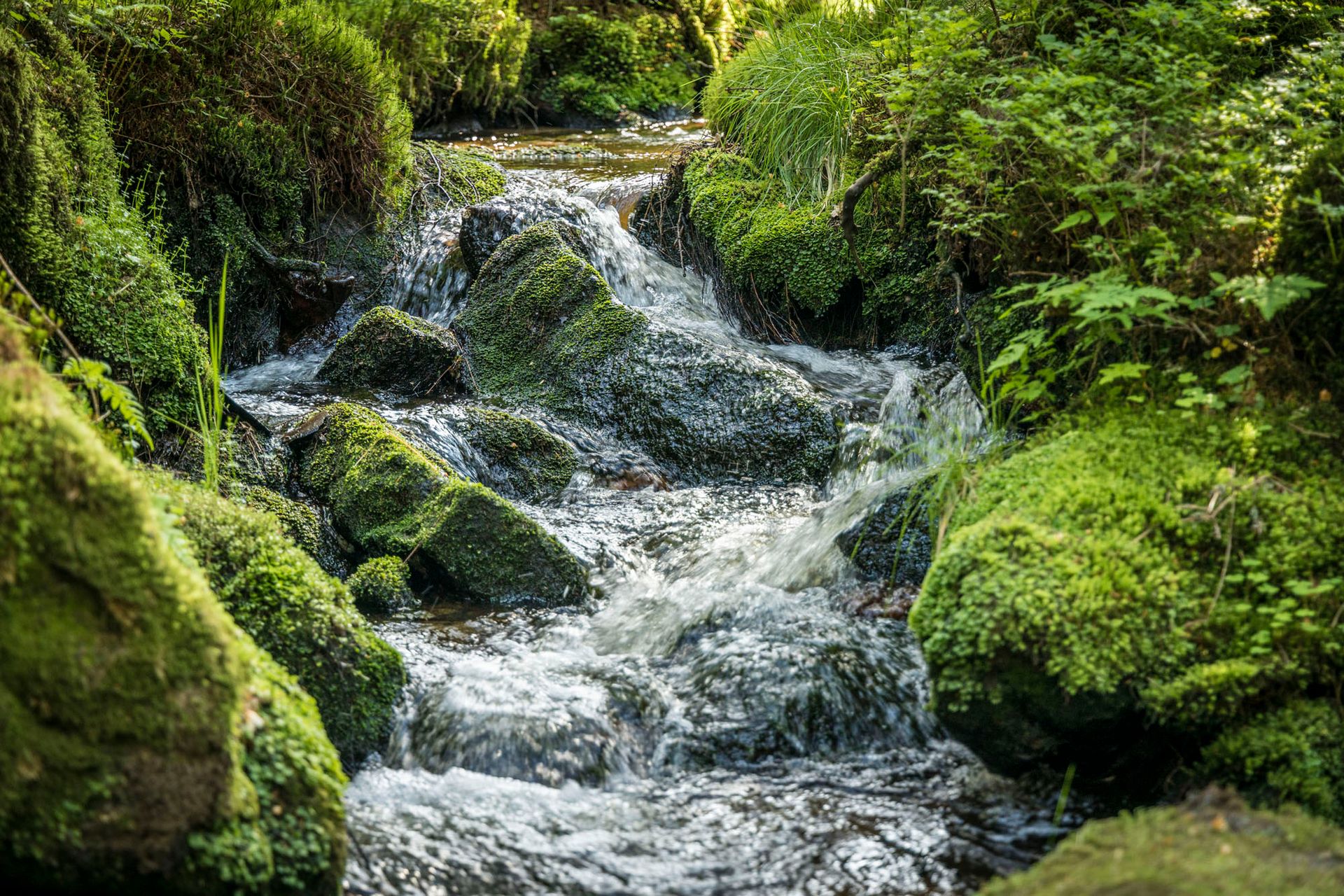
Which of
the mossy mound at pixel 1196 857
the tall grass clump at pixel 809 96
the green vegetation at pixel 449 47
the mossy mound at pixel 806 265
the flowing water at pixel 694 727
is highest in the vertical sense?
the green vegetation at pixel 449 47

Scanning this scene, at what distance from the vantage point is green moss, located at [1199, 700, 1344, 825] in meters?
2.80

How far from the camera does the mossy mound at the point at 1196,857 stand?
2.21 metres

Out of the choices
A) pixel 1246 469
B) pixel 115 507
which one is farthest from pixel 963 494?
pixel 115 507

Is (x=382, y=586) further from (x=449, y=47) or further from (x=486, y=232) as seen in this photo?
(x=449, y=47)

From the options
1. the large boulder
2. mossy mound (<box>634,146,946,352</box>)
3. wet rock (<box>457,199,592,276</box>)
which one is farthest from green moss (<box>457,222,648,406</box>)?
mossy mound (<box>634,146,946,352</box>)

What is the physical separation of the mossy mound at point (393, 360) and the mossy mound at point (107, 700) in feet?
14.9

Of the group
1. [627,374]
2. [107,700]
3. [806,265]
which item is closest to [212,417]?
[627,374]

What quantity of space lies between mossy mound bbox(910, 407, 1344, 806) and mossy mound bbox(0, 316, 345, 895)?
209cm

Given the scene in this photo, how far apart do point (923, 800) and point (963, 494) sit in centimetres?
133

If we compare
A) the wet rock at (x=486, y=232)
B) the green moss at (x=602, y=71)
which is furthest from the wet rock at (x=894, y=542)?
the green moss at (x=602, y=71)

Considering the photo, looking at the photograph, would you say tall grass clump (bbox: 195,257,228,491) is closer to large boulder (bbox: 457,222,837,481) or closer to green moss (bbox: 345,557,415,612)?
green moss (bbox: 345,557,415,612)

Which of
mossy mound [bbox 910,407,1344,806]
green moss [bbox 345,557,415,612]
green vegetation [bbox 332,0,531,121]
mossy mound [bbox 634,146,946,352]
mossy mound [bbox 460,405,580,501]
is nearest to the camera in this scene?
mossy mound [bbox 910,407,1344,806]

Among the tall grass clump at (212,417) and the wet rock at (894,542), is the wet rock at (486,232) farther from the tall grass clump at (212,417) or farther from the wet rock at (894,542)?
the wet rock at (894,542)

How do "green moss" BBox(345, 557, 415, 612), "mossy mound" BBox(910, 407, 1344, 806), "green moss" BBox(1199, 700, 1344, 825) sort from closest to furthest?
"green moss" BBox(1199, 700, 1344, 825) < "mossy mound" BBox(910, 407, 1344, 806) < "green moss" BBox(345, 557, 415, 612)
